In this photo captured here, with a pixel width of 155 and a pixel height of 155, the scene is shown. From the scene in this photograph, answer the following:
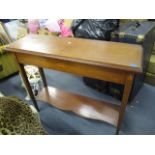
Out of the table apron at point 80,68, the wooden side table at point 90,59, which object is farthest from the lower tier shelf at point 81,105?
the table apron at point 80,68

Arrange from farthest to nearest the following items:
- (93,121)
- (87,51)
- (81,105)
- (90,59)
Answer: (81,105)
(93,121)
(87,51)
(90,59)

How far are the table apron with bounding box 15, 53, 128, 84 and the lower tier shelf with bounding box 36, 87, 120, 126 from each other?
0.62 metres

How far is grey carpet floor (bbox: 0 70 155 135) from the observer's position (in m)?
1.54

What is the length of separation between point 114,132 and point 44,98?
858mm

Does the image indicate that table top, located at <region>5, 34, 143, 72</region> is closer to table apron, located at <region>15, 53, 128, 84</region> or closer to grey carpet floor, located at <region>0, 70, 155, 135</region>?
table apron, located at <region>15, 53, 128, 84</region>

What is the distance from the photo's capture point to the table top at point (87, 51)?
1042 millimetres

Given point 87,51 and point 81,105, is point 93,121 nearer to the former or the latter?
point 81,105

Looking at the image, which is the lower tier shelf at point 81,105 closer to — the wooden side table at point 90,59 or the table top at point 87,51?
the wooden side table at point 90,59

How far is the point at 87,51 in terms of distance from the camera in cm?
121

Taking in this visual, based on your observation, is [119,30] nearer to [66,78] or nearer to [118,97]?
[118,97]

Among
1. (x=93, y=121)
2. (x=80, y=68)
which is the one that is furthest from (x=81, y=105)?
(x=80, y=68)

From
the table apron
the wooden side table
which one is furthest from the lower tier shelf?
the table apron

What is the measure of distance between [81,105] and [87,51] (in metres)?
0.74

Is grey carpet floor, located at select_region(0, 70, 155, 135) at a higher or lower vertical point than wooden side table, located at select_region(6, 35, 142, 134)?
lower
